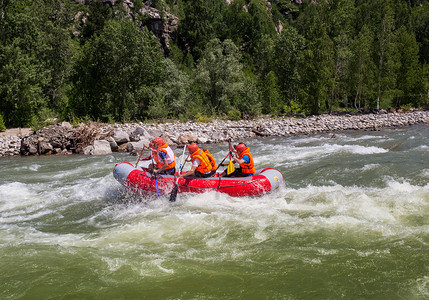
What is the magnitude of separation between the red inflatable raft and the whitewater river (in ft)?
0.62

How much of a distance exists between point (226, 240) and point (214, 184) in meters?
2.25

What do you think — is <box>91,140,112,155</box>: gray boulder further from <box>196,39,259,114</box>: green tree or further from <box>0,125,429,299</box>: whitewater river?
<box>196,39,259,114</box>: green tree

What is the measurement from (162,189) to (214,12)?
58.1 metres

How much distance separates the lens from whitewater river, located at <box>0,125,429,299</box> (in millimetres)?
3781

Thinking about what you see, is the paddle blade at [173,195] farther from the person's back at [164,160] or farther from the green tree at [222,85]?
the green tree at [222,85]

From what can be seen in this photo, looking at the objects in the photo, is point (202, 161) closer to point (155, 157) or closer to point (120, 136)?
point (155, 157)

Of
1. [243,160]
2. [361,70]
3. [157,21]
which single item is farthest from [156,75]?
[157,21]

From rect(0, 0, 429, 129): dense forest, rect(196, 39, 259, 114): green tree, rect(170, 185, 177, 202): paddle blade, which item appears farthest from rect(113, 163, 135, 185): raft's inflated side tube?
rect(196, 39, 259, 114): green tree

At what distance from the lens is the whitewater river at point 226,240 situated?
3781 mm

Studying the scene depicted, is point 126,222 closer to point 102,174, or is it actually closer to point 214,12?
point 102,174

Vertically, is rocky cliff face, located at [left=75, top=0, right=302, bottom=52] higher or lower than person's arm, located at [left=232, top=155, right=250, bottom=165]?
higher

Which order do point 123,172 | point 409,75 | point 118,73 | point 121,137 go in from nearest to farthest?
point 123,172 < point 121,137 < point 118,73 < point 409,75

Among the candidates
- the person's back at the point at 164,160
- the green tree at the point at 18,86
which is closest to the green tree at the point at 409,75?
the green tree at the point at 18,86

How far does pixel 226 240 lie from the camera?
5.17m
